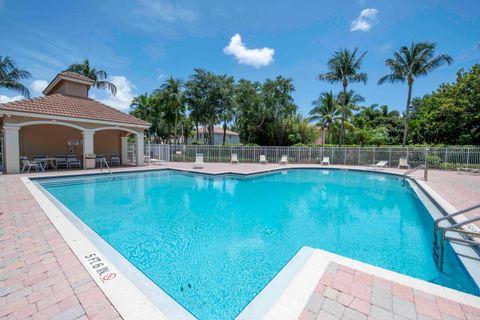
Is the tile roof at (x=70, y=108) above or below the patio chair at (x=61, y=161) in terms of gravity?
above

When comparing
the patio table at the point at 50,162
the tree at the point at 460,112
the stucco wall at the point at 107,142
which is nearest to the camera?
the patio table at the point at 50,162

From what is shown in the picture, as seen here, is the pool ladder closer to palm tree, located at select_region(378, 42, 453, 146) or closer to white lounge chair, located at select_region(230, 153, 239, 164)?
white lounge chair, located at select_region(230, 153, 239, 164)

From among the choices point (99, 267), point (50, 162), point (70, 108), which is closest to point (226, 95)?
point (70, 108)

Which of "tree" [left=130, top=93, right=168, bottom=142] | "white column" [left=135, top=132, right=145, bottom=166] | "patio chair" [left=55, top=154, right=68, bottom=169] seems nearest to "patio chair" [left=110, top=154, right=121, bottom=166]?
"white column" [left=135, top=132, right=145, bottom=166]

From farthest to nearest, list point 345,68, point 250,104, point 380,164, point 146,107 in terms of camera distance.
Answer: point 146,107
point 250,104
point 345,68
point 380,164

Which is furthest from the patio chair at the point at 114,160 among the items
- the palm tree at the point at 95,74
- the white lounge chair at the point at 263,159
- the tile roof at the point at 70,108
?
the white lounge chair at the point at 263,159

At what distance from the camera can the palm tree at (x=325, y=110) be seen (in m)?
25.5

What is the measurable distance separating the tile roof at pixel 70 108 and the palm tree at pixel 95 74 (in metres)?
7.02

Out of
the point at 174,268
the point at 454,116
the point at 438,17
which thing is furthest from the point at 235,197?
the point at 454,116

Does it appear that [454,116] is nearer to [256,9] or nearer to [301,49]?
[301,49]

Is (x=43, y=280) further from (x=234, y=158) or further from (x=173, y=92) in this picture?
(x=173, y=92)

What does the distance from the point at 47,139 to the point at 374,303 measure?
711 inches

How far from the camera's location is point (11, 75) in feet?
64.6

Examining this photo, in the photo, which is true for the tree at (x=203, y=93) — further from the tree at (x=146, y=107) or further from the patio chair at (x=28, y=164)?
the patio chair at (x=28, y=164)
